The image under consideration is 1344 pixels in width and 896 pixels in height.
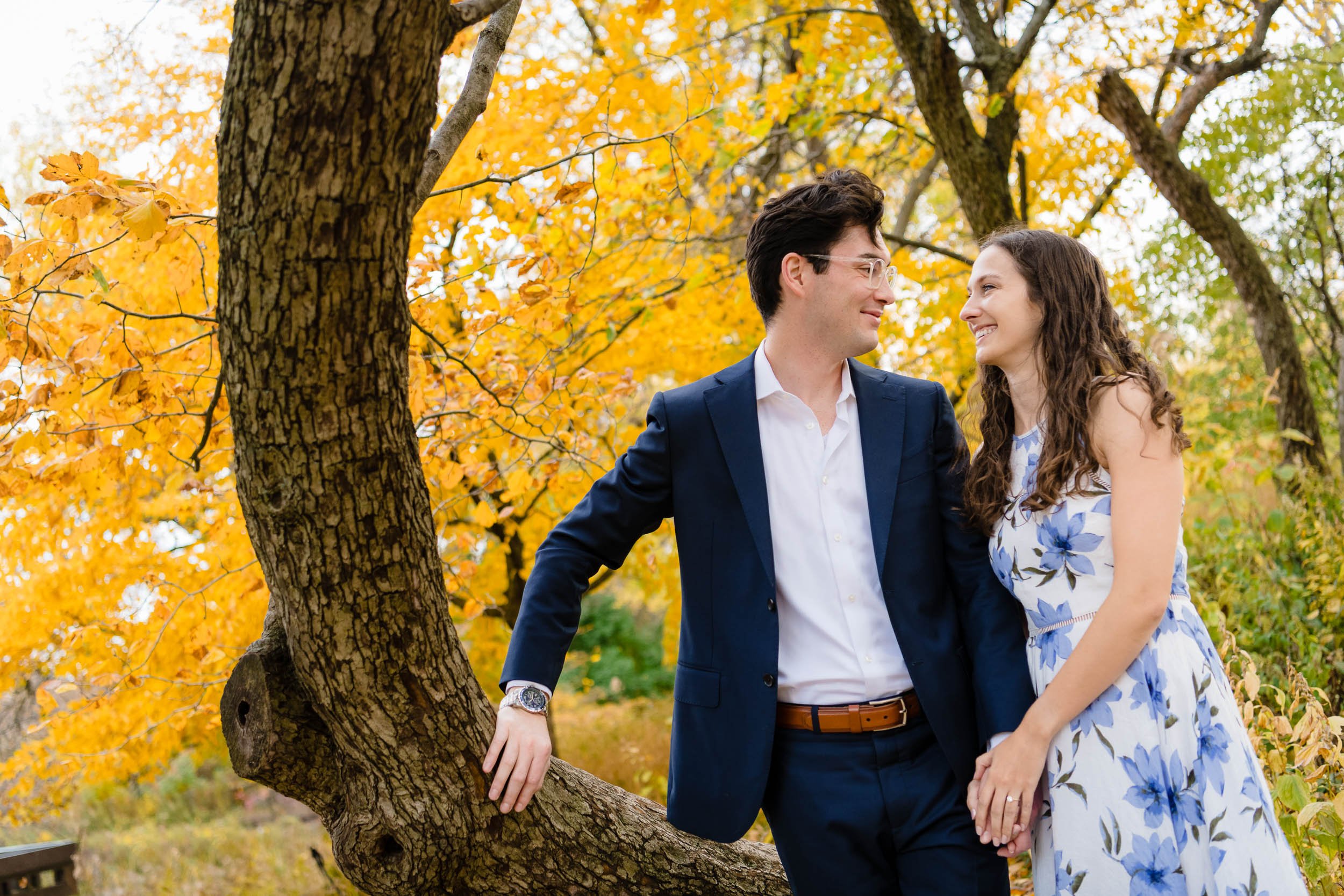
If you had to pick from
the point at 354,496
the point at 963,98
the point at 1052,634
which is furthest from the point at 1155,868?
the point at 963,98

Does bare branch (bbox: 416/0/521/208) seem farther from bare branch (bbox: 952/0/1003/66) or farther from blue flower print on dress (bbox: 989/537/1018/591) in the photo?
bare branch (bbox: 952/0/1003/66)

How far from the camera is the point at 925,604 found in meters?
2.14

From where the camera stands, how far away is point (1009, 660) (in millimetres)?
2098

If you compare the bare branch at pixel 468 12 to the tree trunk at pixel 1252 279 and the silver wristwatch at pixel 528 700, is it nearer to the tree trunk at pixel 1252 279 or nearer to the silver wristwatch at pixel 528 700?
the silver wristwatch at pixel 528 700

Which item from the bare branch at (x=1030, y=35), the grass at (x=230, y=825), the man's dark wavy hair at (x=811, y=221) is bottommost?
the grass at (x=230, y=825)

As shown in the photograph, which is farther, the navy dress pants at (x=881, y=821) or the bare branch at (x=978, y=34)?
the bare branch at (x=978, y=34)

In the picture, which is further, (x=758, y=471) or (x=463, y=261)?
(x=463, y=261)

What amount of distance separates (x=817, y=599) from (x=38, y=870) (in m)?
5.49

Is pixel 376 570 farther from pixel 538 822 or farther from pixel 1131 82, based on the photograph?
pixel 1131 82

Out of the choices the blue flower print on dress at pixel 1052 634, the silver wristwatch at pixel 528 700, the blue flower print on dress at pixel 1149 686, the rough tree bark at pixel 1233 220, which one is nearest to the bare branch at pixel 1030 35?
the rough tree bark at pixel 1233 220

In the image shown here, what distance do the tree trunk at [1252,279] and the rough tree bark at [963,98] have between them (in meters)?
2.23

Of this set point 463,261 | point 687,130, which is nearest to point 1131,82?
point 687,130

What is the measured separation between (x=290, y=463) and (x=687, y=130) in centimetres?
383

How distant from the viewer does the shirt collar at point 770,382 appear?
230cm
